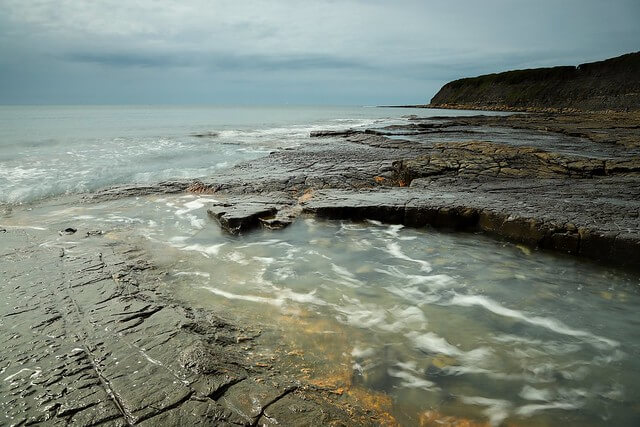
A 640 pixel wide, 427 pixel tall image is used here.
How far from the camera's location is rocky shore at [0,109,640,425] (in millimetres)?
2143

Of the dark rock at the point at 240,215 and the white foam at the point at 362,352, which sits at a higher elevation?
the dark rock at the point at 240,215

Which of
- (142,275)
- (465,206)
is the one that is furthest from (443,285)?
(142,275)

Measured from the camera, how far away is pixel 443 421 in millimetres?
2207

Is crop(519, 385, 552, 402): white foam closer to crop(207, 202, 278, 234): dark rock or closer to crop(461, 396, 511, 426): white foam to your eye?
crop(461, 396, 511, 426): white foam

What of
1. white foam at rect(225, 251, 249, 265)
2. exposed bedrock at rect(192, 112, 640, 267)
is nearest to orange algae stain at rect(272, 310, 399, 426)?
white foam at rect(225, 251, 249, 265)

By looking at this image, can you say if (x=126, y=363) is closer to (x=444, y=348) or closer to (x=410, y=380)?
(x=410, y=380)

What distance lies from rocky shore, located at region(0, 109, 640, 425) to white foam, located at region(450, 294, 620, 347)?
1.75 meters

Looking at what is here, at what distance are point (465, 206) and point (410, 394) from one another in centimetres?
418

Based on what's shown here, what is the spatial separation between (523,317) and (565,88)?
8403 centimetres

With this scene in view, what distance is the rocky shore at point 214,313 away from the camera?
7.03ft

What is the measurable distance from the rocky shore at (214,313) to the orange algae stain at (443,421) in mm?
23

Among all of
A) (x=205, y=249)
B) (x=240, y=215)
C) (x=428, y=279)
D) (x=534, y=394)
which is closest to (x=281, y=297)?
(x=428, y=279)

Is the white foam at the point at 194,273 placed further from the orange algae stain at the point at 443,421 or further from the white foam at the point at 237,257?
the orange algae stain at the point at 443,421

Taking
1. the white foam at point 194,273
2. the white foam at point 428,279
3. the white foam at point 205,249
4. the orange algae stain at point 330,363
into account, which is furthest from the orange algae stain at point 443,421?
the white foam at point 205,249
